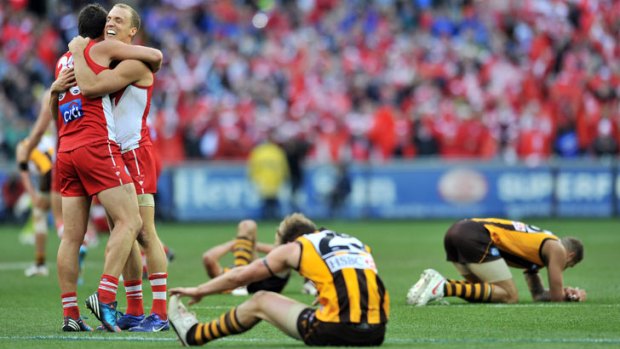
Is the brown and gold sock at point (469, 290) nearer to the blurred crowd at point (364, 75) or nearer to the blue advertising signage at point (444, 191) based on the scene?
the blue advertising signage at point (444, 191)

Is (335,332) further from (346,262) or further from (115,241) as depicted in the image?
(115,241)

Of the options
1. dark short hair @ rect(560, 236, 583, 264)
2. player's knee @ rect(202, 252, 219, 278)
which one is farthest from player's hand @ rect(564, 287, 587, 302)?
player's knee @ rect(202, 252, 219, 278)

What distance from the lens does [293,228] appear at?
953 cm

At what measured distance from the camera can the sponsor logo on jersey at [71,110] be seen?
8.80 meters

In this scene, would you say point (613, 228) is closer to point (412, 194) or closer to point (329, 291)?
point (412, 194)

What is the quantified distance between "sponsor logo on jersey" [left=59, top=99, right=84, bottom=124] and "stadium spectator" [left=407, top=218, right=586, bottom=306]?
12.2 ft

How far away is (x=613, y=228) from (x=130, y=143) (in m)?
15.8

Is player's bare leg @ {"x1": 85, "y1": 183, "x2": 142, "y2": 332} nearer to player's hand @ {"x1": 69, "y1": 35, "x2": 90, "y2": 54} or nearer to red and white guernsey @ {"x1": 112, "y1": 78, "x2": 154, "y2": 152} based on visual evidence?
red and white guernsey @ {"x1": 112, "y1": 78, "x2": 154, "y2": 152}

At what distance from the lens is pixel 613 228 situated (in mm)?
23094

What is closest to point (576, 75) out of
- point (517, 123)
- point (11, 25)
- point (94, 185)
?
point (517, 123)

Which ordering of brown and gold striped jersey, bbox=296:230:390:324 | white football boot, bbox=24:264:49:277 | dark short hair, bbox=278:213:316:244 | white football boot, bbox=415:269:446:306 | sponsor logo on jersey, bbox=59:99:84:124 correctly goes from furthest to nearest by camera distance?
white football boot, bbox=24:264:49:277, white football boot, bbox=415:269:446:306, dark short hair, bbox=278:213:316:244, sponsor logo on jersey, bbox=59:99:84:124, brown and gold striped jersey, bbox=296:230:390:324

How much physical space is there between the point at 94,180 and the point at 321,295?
215 cm

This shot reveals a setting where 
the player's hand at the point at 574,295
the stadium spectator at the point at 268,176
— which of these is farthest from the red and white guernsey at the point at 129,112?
the stadium spectator at the point at 268,176

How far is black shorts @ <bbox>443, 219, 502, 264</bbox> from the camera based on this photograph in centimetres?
1106
